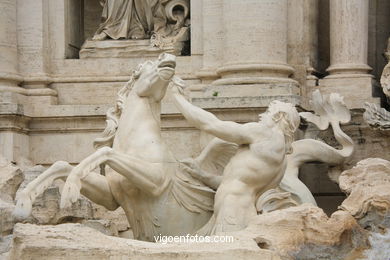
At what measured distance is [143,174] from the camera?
16719mm

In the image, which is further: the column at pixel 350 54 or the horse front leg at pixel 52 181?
the column at pixel 350 54

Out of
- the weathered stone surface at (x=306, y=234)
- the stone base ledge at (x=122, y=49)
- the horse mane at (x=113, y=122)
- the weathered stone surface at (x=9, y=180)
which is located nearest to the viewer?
the weathered stone surface at (x=306, y=234)

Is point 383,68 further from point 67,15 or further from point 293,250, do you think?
point 293,250

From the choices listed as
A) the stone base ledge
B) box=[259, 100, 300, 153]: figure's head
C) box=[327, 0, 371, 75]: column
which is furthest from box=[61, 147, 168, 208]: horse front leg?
the stone base ledge

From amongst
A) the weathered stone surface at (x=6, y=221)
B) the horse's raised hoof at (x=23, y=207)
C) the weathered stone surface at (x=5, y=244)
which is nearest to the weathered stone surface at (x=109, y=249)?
the weathered stone surface at (x=5, y=244)

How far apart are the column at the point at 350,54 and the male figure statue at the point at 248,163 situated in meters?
3.41

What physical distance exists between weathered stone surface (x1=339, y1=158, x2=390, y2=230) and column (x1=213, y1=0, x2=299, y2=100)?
109 inches

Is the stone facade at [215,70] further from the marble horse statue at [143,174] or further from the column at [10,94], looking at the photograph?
the marble horse statue at [143,174]

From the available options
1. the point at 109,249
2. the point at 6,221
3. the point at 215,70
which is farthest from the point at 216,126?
the point at 215,70

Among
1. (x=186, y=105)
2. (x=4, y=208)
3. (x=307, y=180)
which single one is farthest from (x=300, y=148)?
(x=4, y=208)

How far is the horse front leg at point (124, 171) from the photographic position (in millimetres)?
16217

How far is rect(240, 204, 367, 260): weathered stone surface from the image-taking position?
588 inches

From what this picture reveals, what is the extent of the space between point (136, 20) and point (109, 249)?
25.7 ft

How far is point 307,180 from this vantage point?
65.7ft
